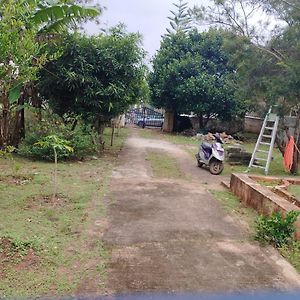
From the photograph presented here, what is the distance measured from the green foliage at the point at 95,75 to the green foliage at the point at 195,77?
8.06 meters

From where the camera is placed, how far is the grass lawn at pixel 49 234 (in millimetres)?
3178

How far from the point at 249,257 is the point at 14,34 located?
12.9ft

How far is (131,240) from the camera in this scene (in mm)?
4230

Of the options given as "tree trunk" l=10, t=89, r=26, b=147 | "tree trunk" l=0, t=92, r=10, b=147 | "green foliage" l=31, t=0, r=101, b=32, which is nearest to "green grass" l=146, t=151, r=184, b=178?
"tree trunk" l=10, t=89, r=26, b=147

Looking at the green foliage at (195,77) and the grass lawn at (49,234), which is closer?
the grass lawn at (49,234)

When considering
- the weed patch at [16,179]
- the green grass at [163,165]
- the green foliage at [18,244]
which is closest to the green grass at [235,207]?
the green grass at [163,165]

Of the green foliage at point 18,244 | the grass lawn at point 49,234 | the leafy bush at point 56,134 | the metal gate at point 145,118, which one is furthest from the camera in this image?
the metal gate at point 145,118

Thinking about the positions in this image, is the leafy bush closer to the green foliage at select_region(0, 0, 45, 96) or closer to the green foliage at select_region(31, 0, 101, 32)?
the green foliage at select_region(31, 0, 101, 32)

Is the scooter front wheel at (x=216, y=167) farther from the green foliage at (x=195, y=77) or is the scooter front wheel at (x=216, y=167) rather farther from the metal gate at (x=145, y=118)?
the metal gate at (x=145, y=118)

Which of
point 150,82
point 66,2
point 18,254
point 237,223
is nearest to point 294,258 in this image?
point 237,223

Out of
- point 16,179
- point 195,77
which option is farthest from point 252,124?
point 16,179

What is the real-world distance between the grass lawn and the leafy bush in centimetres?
159

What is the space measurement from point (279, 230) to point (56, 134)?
6.74 metres

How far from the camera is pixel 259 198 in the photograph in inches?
222
